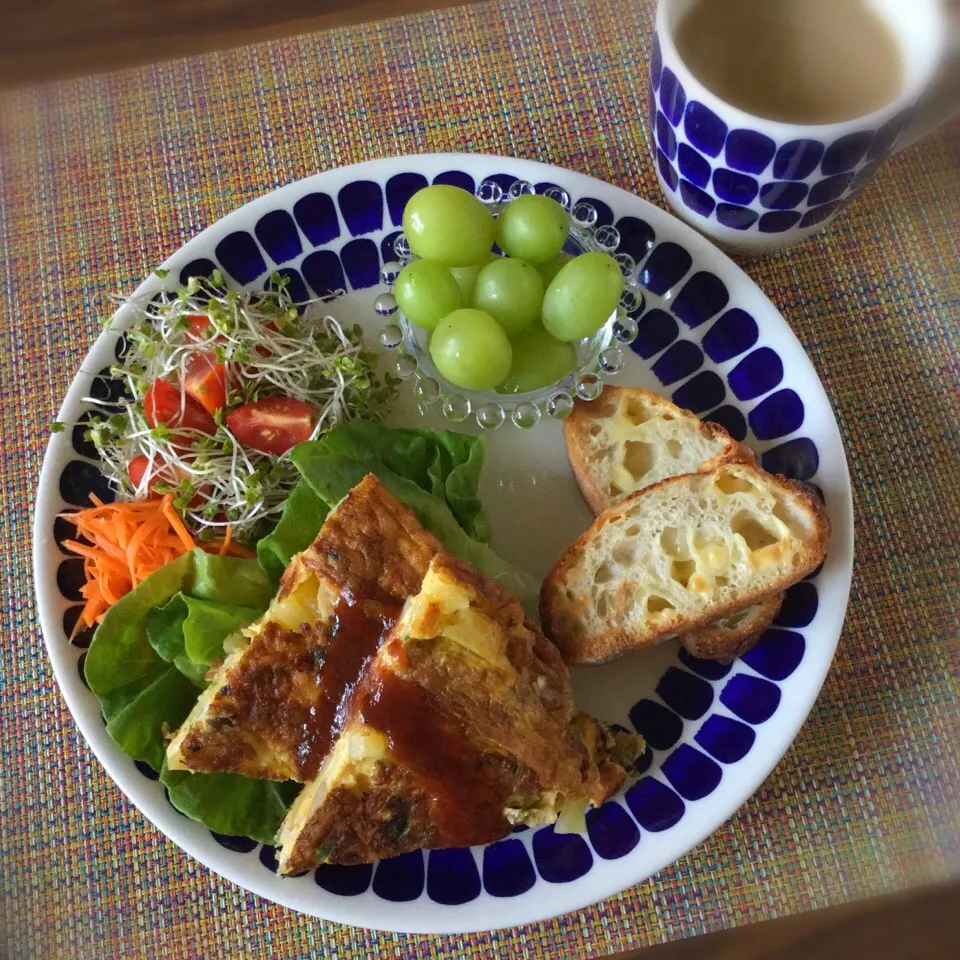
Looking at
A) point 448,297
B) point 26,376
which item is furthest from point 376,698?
point 26,376

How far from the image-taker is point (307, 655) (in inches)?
63.4

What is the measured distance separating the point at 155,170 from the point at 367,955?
2108 millimetres

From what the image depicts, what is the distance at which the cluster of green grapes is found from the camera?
1698mm

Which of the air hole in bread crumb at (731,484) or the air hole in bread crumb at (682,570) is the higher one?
the air hole in bread crumb at (731,484)

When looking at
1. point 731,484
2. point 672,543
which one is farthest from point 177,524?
point 731,484

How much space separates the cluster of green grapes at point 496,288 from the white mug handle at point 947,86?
70 centimetres

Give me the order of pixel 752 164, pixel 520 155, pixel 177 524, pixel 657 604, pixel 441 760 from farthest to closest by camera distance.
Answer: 1. pixel 520 155
2. pixel 177 524
3. pixel 657 604
4. pixel 752 164
5. pixel 441 760

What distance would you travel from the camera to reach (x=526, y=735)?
1.58m

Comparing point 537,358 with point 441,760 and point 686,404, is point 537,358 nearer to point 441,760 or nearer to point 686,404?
point 686,404

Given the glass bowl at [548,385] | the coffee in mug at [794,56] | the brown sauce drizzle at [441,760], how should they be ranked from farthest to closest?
the glass bowl at [548,385], the coffee in mug at [794,56], the brown sauce drizzle at [441,760]

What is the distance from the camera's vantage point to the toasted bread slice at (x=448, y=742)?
1.53 metres

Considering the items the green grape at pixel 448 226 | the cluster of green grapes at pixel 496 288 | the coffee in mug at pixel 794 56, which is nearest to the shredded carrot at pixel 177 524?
the cluster of green grapes at pixel 496 288

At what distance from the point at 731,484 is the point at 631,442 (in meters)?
0.25

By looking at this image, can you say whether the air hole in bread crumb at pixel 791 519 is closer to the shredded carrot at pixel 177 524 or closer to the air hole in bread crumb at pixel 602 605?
the air hole in bread crumb at pixel 602 605
